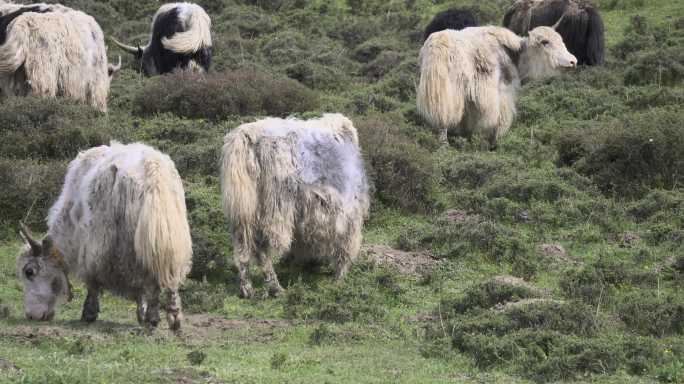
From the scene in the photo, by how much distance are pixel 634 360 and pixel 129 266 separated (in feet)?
11.7

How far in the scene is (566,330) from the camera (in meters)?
8.77

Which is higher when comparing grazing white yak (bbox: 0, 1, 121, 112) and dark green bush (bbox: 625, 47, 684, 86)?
grazing white yak (bbox: 0, 1, 121, 112)

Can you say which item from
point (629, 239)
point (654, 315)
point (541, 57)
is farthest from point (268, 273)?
point (541, 57)

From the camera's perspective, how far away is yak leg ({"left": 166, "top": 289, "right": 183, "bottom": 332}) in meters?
8.60

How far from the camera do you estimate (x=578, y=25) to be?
20812mm

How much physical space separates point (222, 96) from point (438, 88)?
10.3 ft

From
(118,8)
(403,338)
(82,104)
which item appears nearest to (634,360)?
(403,338)

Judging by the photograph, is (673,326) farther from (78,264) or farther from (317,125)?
(78,264)

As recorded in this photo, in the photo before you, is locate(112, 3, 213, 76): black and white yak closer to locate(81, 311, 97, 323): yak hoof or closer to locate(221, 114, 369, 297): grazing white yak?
locate(221, 114, 369, 297): grazing white yak

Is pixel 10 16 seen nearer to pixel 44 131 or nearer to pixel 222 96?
pixel 44 131

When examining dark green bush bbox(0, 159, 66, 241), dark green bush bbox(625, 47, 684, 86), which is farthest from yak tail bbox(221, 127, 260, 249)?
dark green bush bbox(625, 47, 684, 86)

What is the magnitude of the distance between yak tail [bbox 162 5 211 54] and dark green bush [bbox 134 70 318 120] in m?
2.06

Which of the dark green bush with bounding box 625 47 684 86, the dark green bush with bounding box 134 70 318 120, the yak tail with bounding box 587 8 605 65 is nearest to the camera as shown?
the dark green bush with bounding box 134 70 318 120

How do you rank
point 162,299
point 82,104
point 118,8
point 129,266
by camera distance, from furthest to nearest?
point 118,8
point 82,104
point 162,299
point 129,266
